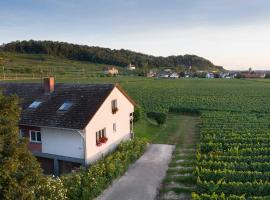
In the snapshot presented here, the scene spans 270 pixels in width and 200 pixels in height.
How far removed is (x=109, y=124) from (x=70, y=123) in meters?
4.19

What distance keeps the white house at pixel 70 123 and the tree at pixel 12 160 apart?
32.0 ft

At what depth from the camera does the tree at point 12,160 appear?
11.1 m

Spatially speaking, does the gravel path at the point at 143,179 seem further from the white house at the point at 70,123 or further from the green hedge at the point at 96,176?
the white house at the point at 70,123

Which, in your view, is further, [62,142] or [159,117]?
[159,117]

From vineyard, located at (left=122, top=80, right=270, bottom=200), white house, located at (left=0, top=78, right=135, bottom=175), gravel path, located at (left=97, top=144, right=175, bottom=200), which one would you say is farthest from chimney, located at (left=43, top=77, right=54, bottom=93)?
vineyard, located at (left=122, top=80, right=270, bottom=200)

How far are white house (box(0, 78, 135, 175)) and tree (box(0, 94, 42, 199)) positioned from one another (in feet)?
32.0

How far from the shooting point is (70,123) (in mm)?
22453

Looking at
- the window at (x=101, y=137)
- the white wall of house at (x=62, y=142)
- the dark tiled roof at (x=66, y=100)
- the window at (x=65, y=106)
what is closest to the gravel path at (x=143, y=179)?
the window at (x=101, y=137)

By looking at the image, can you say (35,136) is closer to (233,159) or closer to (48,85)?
(48,85)

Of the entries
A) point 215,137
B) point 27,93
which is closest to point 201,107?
point 215,137

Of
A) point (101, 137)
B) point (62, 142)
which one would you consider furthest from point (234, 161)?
point (62, 142)

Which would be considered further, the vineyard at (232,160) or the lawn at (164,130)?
the lawn at (164,130)

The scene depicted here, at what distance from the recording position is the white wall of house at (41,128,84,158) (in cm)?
2247

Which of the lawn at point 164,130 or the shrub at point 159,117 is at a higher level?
the shrub at point 159,117
